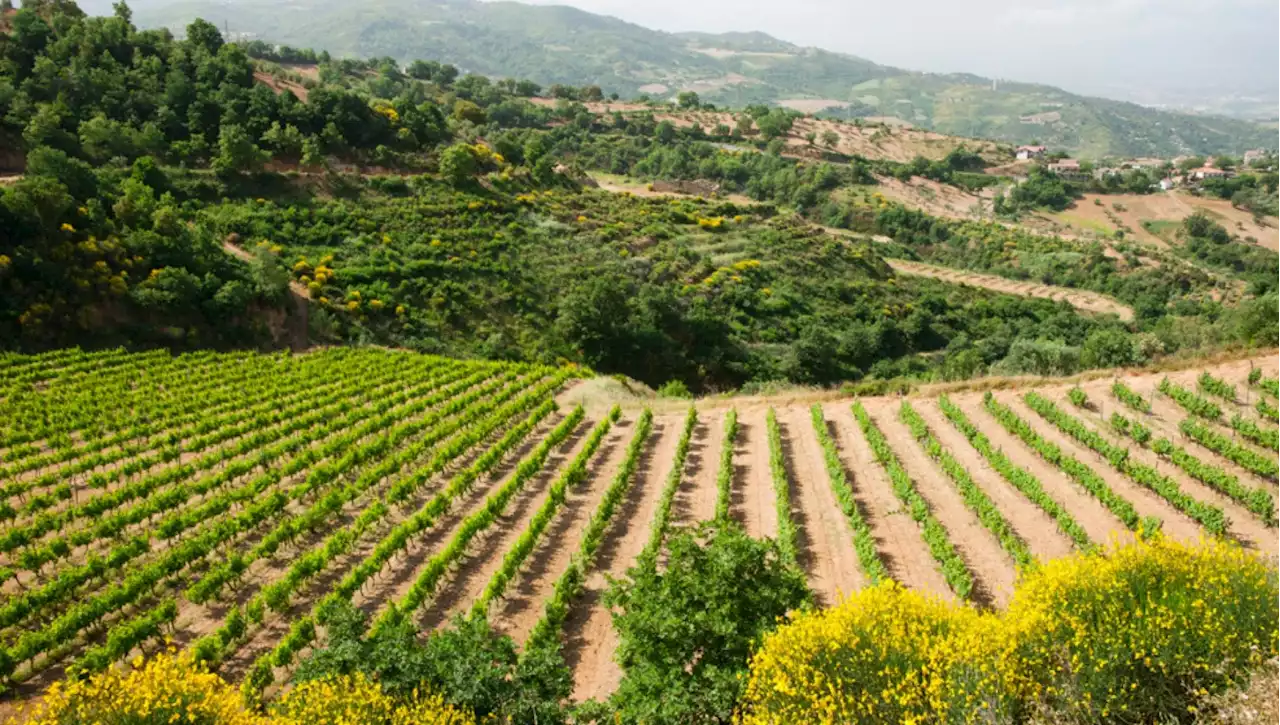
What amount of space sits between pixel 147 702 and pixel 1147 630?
12885 millimetres

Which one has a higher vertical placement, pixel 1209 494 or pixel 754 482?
pixel 1209 494

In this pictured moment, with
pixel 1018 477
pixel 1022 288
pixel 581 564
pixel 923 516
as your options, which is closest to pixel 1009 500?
pixel 1018 477

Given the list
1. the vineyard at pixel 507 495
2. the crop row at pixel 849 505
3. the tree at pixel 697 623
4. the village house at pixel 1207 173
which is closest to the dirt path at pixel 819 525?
the vineyard at pixel 507 495

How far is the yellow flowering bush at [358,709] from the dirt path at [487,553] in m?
6.20

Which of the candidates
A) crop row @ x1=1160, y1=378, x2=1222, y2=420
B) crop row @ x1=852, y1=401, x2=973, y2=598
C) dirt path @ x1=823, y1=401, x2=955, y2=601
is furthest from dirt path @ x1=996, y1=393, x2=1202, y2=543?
dirt path @ x1=823, y1=401, x2=955, y2=601

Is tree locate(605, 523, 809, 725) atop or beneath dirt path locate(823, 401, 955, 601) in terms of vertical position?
atop

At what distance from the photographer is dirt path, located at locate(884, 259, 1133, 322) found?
8100 centimetres

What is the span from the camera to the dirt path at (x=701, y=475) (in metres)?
22.2

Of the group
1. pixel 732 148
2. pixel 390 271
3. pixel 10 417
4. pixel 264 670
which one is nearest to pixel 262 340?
pixel 390 271

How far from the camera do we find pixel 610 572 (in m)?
18.7

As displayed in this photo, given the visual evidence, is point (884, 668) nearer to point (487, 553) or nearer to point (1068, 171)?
point (487, 553)

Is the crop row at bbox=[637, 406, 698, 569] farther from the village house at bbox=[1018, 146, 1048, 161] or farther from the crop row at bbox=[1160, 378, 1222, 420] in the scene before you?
the village house at bbox=[1018, 146, 1048, 161]

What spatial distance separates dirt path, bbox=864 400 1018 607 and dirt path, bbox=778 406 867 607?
2.85m

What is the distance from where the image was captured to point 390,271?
157 feet
